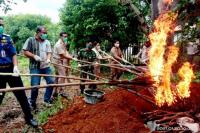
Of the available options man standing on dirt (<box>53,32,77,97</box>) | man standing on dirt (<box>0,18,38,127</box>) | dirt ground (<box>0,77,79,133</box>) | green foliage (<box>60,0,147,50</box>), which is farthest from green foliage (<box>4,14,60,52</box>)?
man standing on dirt (<box>0,18,38,127</box>)

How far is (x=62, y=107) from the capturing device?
8.64 metres

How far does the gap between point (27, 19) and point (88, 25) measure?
2779cm

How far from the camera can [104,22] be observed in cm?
1833

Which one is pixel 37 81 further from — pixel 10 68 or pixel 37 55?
pixel 10 68

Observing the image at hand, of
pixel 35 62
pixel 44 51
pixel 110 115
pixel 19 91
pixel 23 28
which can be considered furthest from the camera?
pixel 23 28

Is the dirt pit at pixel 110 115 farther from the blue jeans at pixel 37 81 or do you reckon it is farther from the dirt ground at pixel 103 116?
the blue jeans at pixel 37 81

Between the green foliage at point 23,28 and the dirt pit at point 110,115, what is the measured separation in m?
33.9

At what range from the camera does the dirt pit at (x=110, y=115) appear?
6602mm

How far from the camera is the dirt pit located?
21.7 ft

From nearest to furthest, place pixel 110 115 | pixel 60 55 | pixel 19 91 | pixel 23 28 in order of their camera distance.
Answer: pixel 19 91 < pixel 110 115 < pixel 60 55 < pixel 23 28

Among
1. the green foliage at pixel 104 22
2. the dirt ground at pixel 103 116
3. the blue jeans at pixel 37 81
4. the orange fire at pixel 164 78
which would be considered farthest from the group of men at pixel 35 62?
the green foliage at pixel 104 22

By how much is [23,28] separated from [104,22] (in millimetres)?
25474

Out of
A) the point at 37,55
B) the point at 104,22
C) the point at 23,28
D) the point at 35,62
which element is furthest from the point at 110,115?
the point at 23,28

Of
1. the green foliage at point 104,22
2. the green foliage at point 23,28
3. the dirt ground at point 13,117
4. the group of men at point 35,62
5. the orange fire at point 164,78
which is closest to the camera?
the orange fire at point 164,78
